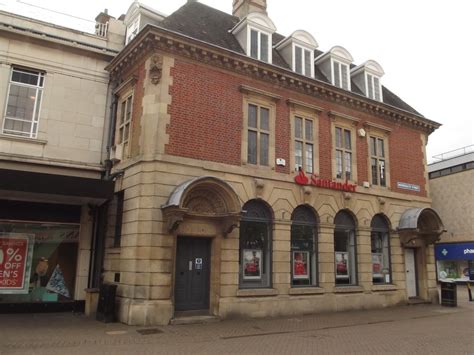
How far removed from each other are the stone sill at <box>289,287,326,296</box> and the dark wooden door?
328cm

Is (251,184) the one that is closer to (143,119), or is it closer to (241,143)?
(241,143)

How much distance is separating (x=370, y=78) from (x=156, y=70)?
11.1m

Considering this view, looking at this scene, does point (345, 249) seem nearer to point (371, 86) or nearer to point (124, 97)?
point (371, 86)

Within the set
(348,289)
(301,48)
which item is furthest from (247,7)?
(348,289)

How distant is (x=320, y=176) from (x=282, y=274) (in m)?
4.20

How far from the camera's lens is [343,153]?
56.4 feet

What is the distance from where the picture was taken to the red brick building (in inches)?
493

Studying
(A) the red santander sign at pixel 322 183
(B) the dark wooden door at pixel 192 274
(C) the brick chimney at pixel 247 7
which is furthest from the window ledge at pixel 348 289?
Answer: (C) the brick chimney at pixel 247 7

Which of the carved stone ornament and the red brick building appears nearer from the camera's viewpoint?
the red brick building

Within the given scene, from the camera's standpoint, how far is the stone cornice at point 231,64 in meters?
13.0

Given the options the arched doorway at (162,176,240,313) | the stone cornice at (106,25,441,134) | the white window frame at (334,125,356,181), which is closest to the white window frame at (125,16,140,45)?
the stone cornice at (106,25,441,134)

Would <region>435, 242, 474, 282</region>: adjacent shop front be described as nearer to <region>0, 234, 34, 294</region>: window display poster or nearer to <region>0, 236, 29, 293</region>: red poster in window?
<region>0, 234, 34, 294</region>: window display poster

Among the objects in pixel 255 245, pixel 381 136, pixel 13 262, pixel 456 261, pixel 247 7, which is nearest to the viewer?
pixel 13 262

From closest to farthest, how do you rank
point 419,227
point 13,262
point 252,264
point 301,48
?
point 13,262, point 252,264, point 301,48, point 419,227
